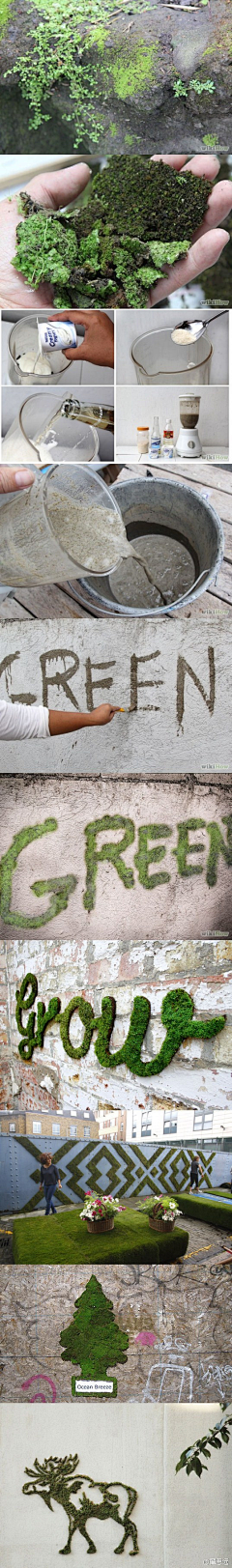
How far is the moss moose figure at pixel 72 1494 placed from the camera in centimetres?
463

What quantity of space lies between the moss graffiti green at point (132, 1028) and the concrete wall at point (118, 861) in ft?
1.01

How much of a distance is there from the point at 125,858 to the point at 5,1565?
10.3ft

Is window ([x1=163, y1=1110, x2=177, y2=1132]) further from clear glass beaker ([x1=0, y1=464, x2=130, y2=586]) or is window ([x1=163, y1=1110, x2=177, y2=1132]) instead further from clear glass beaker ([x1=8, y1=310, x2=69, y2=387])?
clear glass beaker ([x1=8, y1=310, x2=69, y2=387])

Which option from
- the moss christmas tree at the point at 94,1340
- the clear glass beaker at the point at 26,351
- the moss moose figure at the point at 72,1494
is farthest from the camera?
the clear glass beaker at the point at 26,351

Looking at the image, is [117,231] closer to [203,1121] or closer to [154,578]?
[154,578]

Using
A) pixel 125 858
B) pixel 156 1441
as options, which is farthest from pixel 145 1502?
pixel 125 858

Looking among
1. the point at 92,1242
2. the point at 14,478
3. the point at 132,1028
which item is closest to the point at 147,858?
the point at 132,1028

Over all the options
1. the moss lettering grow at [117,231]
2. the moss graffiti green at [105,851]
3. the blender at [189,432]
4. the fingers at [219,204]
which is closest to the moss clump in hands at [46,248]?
the moss lettering grow at [117,231]

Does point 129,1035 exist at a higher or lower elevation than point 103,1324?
higher

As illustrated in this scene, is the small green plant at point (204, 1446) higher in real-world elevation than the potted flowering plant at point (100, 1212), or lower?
lower

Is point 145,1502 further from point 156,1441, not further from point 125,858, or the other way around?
point 125,858

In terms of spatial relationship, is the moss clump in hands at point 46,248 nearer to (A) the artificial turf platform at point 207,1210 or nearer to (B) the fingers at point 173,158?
(B) the fingers at point 173,158

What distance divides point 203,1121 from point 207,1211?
0.40 meters

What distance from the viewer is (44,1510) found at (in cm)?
466
